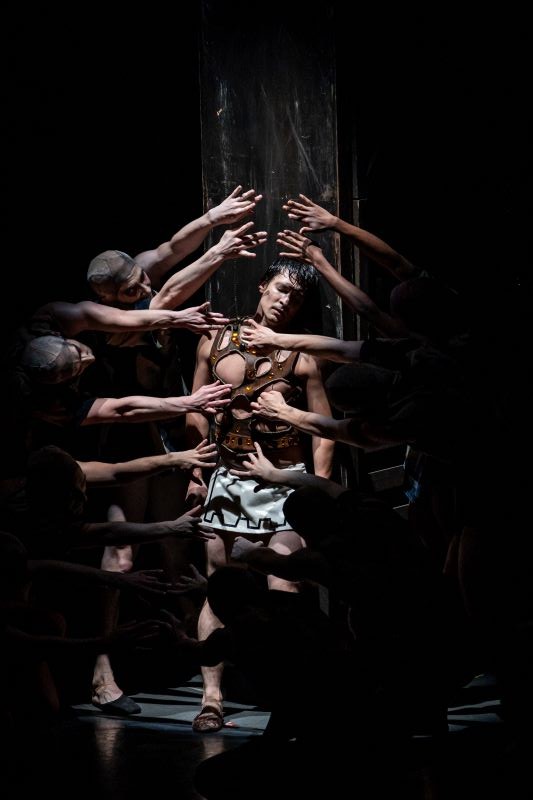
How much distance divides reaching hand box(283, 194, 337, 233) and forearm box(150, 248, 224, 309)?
43 centimetres

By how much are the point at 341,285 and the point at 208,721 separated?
6.92 ft

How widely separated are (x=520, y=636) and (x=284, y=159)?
8.79ft

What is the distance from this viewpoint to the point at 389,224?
22.7ft

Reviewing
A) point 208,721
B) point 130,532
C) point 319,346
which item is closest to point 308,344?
point 319,346

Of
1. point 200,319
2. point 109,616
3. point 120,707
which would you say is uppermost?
point 200,319

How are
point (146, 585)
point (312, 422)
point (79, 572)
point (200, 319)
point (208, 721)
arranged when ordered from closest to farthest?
point (146, 585) → point (79, 572) → point (312, 422) → point (208, 721) → point (200, 319)

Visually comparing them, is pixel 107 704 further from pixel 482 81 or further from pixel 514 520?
pixel 482 81

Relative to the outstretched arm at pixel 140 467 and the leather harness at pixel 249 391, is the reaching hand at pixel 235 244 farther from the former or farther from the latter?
the outstretched arm at pixel 140 467

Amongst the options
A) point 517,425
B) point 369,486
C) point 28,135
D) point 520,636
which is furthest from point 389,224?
point 520,636

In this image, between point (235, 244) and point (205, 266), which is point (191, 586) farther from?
point (235, 244)

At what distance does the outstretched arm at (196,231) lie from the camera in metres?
5.51

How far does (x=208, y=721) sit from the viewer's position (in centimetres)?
511

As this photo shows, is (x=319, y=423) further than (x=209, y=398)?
No

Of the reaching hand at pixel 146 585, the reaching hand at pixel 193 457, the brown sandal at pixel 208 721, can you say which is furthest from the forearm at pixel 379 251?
the brown sandal at pixel 208 721
